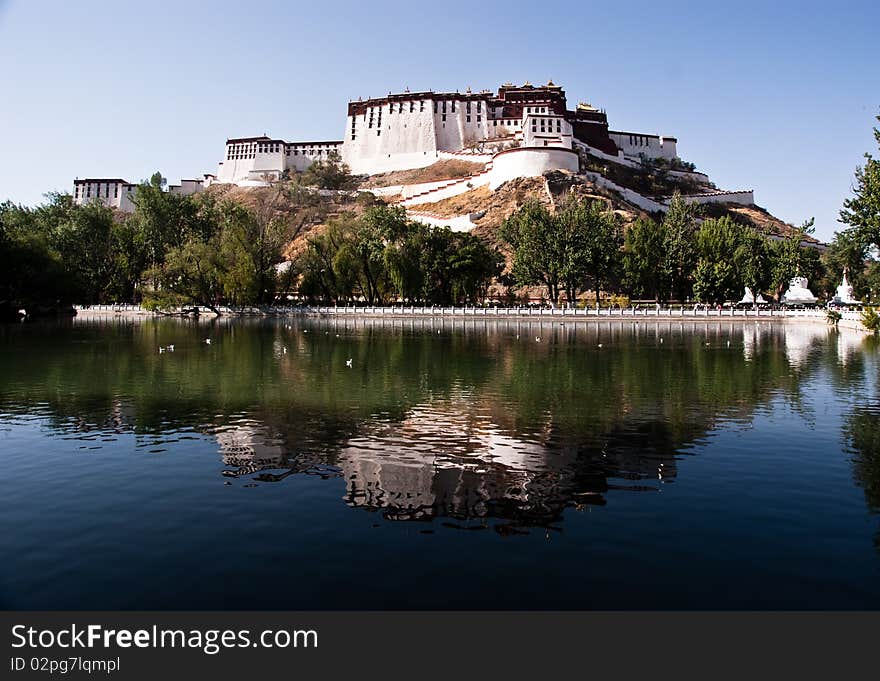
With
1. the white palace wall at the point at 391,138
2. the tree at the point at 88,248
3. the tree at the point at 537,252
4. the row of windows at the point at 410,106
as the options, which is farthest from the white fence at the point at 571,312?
the row of windows at the point at 410,106

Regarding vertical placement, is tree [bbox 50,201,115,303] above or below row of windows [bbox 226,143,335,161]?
below

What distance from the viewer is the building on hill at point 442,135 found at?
132875mm

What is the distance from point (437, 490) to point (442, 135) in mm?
137533

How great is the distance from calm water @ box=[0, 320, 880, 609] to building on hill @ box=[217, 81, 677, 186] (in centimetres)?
10271

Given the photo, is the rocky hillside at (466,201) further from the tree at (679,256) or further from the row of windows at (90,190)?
the row of windows at (90,190)

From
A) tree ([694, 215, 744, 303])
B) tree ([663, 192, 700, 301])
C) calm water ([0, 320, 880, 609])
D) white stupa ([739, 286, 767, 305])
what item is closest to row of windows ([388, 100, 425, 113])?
tree ([663, 192, 700, 301])

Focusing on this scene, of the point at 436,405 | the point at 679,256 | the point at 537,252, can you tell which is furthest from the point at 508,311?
the point at 436,405

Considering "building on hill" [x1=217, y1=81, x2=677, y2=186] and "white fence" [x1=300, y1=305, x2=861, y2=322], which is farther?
"building on hill" [x1=217, y1=81, x2=677, y2=186]

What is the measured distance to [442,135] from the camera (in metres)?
145

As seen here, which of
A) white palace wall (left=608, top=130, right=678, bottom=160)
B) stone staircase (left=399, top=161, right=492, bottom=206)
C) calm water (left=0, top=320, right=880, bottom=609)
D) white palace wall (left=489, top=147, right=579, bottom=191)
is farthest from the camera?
white palace wall (left=608, top=130, right=678, bottom=160)

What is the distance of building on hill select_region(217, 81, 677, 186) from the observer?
132875mm

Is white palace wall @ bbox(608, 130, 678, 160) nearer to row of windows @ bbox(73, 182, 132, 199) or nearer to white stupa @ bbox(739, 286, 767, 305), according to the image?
white stupa @ bbox(739, 286, 767, 305)
